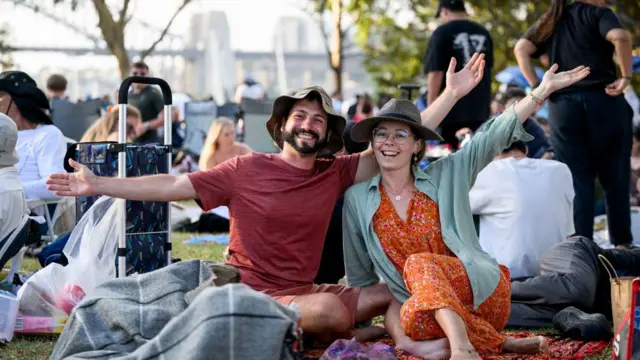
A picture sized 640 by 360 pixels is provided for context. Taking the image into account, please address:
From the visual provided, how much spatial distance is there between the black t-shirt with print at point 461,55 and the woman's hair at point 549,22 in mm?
1010

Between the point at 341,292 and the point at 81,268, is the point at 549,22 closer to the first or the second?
the point at 341,292

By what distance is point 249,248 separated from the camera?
552 centimetres

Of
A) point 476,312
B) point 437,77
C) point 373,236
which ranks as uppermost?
point 437,77

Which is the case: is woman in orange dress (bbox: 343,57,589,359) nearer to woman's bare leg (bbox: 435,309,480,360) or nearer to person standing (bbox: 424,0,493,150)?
woman's bare leg (bbox: 435,309,480,360)

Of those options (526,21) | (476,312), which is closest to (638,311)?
(476,312)

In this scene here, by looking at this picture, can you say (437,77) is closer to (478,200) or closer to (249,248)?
(478,200)

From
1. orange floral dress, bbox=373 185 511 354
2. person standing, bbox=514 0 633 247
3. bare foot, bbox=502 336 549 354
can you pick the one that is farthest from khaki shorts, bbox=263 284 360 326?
person standing, bbox=514 0 633 247

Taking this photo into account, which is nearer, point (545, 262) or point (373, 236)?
point (373, 236)

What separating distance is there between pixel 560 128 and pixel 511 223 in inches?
57.8

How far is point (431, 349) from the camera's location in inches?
206

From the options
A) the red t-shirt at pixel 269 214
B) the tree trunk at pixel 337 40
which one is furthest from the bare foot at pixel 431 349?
the tree trunk at pixel 337 40

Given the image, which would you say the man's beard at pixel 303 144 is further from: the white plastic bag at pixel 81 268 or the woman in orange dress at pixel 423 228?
the white plastic bag at pixel 81 268

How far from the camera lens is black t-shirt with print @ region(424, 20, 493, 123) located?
363 inches

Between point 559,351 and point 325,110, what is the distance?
Answer: 5.61 ft
